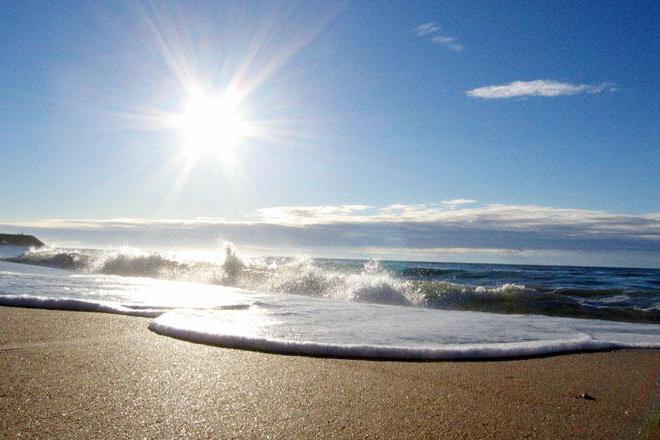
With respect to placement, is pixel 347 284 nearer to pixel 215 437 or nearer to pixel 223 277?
pixel 223 277

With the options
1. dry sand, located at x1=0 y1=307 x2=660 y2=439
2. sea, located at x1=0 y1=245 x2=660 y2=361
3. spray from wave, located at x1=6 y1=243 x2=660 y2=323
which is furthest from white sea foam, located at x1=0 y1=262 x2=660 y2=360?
spray from wave, located at x1=6 y1=243 x2=660 y2=323

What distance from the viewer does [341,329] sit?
200 inches

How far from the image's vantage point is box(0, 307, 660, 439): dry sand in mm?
2275

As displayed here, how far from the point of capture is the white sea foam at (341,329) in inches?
159

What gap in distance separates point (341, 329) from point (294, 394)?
2.29 m

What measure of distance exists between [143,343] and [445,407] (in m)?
2.48

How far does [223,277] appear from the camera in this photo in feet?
46.1

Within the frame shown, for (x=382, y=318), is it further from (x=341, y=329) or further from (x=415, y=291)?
(x=415, y=291)

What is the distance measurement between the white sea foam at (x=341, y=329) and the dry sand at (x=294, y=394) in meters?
0.25

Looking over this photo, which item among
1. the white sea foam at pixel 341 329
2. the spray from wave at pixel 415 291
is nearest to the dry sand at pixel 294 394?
the white sea foam at pixel 341 329

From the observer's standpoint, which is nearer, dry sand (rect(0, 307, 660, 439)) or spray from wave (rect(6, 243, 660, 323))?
dry sand (rect(0, 307, 660, 439))

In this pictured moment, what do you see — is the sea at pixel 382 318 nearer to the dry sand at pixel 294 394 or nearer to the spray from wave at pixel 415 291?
the spray from wave at pixel 415 291

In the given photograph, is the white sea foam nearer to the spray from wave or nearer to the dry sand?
the dry sand

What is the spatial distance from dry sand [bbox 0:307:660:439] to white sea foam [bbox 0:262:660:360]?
251 mm
